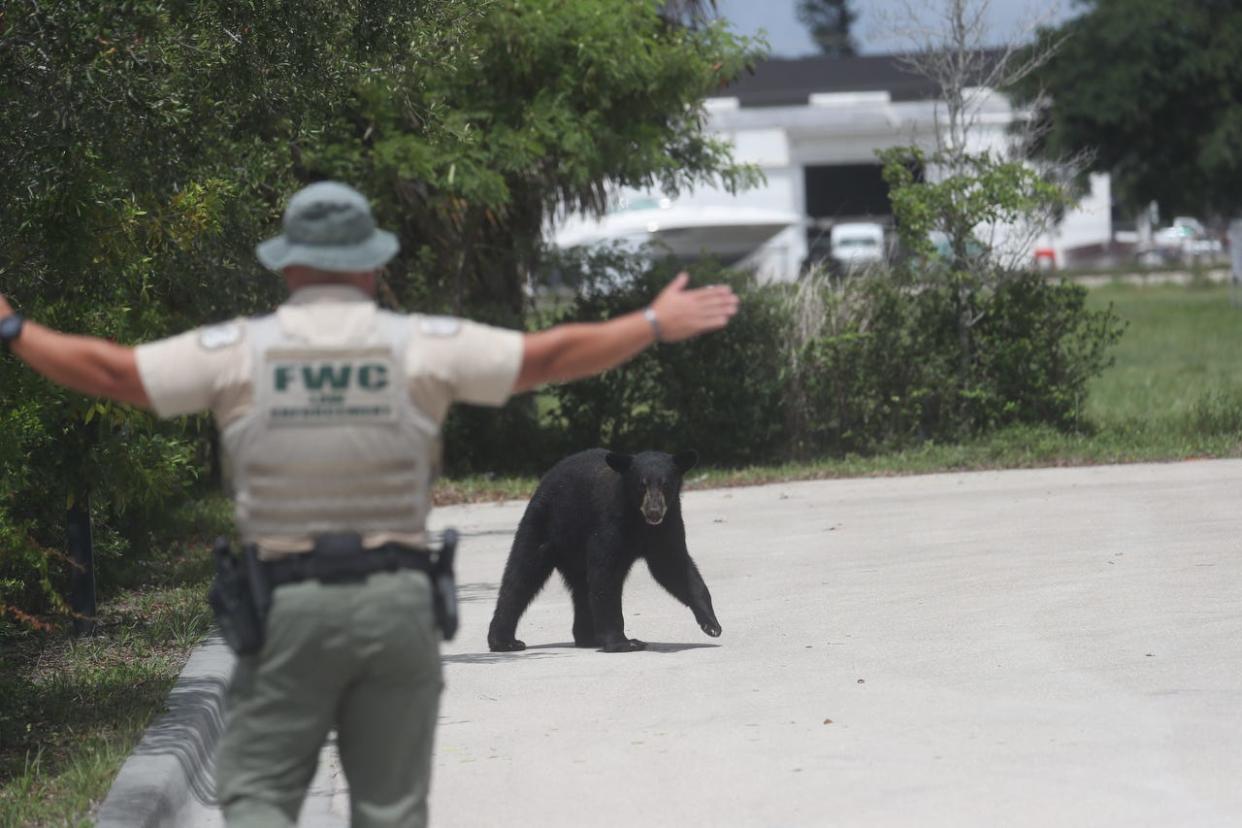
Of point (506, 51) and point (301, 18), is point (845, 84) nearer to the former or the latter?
point (506, 51)

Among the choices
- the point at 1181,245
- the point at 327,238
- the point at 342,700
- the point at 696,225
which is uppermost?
the point at 327,238

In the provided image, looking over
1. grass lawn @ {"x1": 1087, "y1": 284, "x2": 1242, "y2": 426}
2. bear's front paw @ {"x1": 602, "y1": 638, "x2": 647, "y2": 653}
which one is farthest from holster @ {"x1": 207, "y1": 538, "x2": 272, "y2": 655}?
grass lawn @ {"x1": 1087, "y1": 284, "x2": 1242, "y2": 426}

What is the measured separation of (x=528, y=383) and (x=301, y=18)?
4501 millimetres

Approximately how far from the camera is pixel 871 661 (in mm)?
8398

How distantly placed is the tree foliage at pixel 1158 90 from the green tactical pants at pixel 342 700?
44.1m

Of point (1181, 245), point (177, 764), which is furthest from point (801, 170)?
point (177, 764)

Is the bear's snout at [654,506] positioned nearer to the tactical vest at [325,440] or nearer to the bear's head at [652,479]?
the bear's head at [652,479]

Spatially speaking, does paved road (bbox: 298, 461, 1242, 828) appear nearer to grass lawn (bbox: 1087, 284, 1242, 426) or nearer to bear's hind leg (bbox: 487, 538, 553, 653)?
bear's hind leg (bbox: 487, 538, 553, 653)

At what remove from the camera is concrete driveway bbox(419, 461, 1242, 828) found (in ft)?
19.9

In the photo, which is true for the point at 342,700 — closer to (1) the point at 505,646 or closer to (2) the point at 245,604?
(2) the point at 245,604

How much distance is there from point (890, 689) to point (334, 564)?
13.1 ft

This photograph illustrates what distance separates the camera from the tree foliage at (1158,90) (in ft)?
156

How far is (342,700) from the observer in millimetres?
4359

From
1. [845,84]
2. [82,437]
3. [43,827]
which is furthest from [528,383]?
[845,84]
